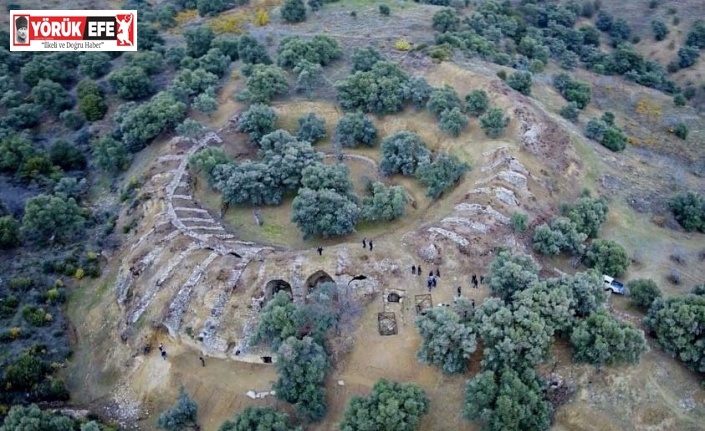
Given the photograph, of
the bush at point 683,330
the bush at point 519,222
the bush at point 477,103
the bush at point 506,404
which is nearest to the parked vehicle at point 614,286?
the bush at point 683,330

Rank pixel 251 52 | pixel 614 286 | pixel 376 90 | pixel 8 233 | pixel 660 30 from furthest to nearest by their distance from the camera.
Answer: pixel 660 30 < pixel 251 52 < pixel 376 90 < pixel 8 233 < pixel 614 286

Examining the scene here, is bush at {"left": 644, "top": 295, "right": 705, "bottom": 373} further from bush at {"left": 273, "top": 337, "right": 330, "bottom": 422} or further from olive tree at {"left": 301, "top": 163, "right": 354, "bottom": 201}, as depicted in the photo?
olive tree at {"left": 301, "top": 163, "right": 354, "bottom": 201}

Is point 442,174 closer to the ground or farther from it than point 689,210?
farther from it

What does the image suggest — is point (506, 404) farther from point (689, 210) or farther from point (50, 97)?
point (50, 97)

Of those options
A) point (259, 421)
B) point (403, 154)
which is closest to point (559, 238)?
point (403, 154)

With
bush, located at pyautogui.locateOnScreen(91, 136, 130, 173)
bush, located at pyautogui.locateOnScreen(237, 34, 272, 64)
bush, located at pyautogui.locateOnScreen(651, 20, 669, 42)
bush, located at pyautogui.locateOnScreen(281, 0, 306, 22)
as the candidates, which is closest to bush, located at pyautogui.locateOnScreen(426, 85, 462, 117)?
bush, located at pyautogui.locateOnScreen(237, 34, 272, 64)

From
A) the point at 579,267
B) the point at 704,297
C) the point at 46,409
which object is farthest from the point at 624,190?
the point at 46,409

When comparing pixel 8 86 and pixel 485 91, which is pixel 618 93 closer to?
pixel 485 91
